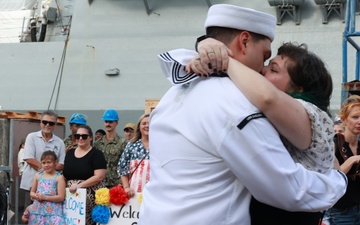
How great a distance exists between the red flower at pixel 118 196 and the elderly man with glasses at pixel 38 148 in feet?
7.80

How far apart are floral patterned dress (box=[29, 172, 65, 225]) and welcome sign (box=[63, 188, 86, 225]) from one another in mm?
99

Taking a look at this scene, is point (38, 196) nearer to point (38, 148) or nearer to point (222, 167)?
point (38, 148)

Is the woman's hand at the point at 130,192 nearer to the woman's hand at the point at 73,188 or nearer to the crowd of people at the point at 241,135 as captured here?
the woman's hand at the point at 73,188

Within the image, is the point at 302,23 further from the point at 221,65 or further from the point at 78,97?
the point at 221,65

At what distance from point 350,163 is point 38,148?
6.25 metres

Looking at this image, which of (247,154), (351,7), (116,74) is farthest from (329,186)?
(116,74)

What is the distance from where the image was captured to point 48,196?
9.21 metres

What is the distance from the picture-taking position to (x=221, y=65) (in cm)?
261

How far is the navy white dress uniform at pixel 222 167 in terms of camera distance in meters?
2.45

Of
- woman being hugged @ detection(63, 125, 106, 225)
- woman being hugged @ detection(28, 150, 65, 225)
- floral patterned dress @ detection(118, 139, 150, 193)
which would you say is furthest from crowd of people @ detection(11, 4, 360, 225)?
woman being hugged @ detection(28, 150, 65, 225)

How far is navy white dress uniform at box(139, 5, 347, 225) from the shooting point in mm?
2453

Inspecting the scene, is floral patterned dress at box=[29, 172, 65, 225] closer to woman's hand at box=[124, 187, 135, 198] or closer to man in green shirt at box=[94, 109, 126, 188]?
man in green shirt at box=[94, 109, 126, 188]

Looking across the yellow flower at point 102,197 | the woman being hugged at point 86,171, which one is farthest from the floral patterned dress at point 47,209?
the yellow flower at point 102,197

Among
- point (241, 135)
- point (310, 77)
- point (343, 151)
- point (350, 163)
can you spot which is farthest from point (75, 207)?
point (241, 135)
